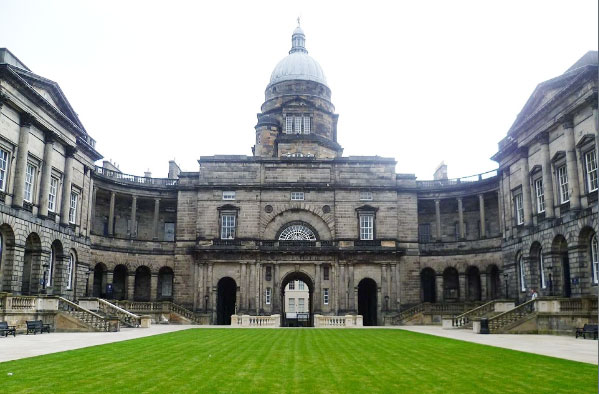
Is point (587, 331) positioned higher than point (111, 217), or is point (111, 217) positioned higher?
point (111, 217)

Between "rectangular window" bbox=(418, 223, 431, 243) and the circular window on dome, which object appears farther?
"rectangular window" bbox=(418, 223, 431, 243)

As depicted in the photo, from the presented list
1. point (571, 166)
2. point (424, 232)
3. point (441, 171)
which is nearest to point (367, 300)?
point (424, 232)

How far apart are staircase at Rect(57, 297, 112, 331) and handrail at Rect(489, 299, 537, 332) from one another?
22.0 metres

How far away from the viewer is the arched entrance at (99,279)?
51688 millimetres

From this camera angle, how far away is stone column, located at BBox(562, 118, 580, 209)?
112 ft

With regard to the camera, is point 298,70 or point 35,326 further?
point 298,70

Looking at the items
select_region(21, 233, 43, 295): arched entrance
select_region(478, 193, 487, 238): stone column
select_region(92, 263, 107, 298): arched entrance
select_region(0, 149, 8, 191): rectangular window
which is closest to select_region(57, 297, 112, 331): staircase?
select_region(21, 233, 43, 295): arched entrance

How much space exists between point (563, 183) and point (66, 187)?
3340cm

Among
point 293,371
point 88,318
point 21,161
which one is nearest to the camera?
point 293,371

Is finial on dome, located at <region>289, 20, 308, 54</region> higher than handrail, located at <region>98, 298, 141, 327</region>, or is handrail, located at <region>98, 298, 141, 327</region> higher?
finial on dome, located at <region>289, 20, 308, 54</region>

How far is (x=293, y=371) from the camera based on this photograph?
14664 mm

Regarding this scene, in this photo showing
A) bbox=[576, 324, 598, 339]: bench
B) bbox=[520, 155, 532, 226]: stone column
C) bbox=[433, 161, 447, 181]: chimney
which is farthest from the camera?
bbox=[433, 161, 447, 181]: chimney

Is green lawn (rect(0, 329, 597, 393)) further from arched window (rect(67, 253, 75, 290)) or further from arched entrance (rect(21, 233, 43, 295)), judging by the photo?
arched window (rect(67, 253, 75, 290))

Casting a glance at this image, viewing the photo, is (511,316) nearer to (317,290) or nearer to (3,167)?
(317,290)
